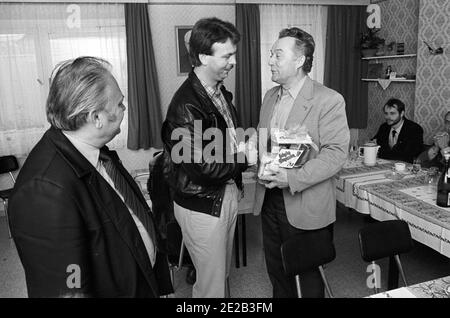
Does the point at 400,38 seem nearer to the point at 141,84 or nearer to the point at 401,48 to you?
the point at 401,48

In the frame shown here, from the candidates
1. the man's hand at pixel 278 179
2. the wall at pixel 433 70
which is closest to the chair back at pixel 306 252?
the man's hand at pixel 278 179

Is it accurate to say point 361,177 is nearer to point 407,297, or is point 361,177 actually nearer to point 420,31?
point 407,297

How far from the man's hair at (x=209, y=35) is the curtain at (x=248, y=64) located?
3.29 m

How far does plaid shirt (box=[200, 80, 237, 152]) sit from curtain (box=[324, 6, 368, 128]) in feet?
12.8

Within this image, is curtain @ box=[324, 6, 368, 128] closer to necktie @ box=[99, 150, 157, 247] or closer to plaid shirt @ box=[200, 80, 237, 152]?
plaid shirt @ box=[200, 80, 237, 152]

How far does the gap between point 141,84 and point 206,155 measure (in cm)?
331

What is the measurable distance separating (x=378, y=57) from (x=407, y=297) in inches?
172

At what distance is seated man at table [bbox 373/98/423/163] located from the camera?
354 cm

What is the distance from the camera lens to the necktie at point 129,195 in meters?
1.17

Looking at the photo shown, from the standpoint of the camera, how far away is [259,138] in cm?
186

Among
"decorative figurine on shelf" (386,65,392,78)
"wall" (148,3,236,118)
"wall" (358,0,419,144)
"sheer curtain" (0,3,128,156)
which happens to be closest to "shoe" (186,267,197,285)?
"wall" (148,3,236,118)

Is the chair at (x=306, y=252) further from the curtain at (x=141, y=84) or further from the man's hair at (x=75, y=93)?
the curtain at (x=141, y=84)

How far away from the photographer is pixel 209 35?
147cm

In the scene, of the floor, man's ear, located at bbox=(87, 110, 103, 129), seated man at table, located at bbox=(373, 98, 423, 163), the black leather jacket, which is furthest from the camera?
seated man at table, located at bbox=(373, 98, 423, 163)
